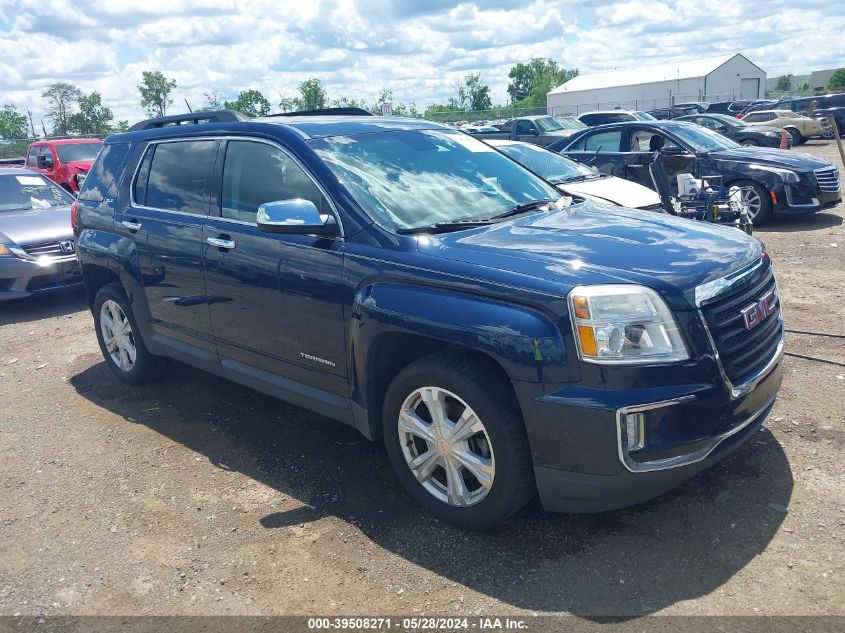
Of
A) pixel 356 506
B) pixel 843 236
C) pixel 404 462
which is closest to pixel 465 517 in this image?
pixel 404 462

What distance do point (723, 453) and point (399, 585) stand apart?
5.01 feet

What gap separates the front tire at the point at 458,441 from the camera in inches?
125

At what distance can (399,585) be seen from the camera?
126 inches

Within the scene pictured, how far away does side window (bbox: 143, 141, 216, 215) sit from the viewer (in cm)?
472

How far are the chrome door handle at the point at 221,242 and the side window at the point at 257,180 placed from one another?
15 cm

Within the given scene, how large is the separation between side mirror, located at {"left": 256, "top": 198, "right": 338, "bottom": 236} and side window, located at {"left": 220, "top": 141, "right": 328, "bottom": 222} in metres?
0.22

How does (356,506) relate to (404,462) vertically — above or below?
below

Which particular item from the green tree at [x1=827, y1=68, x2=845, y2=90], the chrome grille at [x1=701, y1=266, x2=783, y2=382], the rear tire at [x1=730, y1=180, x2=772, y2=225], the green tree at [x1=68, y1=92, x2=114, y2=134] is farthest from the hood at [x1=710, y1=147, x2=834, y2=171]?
the green tree at [x1=827, y1=68, x2=845, y2=90]

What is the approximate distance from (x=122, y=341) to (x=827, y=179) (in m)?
10.1

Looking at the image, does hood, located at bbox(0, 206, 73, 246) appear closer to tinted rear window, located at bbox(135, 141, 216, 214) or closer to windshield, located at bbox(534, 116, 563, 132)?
tinted rear window, located at bbox(135, 141, 216, 214)

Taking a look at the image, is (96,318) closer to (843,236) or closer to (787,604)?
(787,604)

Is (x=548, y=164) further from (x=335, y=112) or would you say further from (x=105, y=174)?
(x=105, y=174)

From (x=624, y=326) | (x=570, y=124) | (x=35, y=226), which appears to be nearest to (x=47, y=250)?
(x=35, y=226)

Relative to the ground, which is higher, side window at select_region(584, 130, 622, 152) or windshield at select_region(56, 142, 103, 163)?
windshield at select_region(56, 142, 103, 163)
